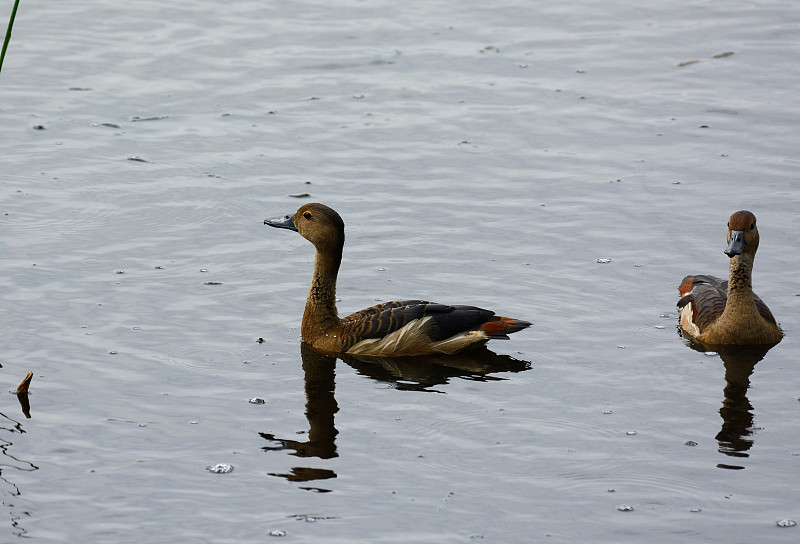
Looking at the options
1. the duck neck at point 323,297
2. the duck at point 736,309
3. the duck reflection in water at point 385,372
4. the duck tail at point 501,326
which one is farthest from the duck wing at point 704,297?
the duck neck at point 323,297

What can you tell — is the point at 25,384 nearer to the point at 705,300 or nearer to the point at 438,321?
the point at 438,321

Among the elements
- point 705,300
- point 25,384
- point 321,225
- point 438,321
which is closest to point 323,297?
point 321,225

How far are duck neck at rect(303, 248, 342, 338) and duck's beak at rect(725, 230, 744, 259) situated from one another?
3.87 m

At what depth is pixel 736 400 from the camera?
10586 mm

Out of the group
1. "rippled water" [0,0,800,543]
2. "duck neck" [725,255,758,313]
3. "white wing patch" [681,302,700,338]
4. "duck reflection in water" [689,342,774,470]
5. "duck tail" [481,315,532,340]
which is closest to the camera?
"rippled water" [0,0,800,543]

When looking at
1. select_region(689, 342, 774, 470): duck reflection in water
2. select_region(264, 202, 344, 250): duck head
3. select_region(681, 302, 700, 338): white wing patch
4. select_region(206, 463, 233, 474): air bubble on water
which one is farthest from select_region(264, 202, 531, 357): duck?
select_region(206, 463, 233, 474): air bubble on water

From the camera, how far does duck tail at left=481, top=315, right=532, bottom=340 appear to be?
11.5 m

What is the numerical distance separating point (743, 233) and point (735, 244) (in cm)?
17

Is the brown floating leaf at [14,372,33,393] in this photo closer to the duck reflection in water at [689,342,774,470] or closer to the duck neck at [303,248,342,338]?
the duck neck at [303,248,342,338]

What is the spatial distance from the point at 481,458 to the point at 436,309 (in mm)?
2510

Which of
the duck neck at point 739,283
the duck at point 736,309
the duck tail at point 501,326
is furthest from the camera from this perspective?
the duck neck at point 739,283

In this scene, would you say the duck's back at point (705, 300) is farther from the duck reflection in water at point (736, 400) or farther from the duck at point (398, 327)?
the duck at point (398, 327)

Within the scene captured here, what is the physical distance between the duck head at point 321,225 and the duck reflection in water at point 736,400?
3668mm

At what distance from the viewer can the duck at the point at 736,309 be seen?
463 inches
